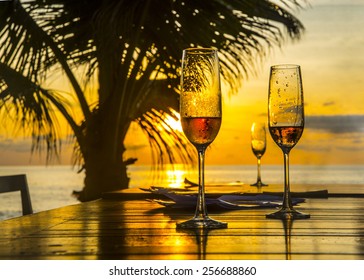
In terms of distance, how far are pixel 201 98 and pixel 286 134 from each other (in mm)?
212

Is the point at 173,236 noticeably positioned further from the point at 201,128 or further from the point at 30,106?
the point at 30,106

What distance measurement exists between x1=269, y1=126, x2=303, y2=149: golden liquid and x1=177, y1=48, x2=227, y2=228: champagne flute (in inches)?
6.4

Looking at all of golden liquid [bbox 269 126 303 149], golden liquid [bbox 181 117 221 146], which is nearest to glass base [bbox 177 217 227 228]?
golden liquid [bbox 181 117 221 146]

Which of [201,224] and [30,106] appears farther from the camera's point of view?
[30,106]

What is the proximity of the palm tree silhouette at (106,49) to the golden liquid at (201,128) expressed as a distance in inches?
97.4

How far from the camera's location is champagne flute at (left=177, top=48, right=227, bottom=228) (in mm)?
896

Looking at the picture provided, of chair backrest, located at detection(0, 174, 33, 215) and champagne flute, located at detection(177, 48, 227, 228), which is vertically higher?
champagne flute, located at detection(177, 48, 227, 228)

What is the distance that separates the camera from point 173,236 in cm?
79

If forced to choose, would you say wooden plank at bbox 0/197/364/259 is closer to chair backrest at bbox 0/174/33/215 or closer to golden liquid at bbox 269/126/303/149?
golden liquid at bbox 269/126/303/149

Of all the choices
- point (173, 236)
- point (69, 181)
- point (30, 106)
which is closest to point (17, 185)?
point (173, 236)

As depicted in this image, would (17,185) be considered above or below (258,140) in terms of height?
below

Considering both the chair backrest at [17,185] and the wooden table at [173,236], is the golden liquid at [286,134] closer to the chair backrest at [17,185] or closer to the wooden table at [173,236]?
the wooden table at [173,236]

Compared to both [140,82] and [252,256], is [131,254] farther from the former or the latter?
[140,82]

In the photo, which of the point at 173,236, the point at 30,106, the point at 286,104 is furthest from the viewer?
the point at 30,106
